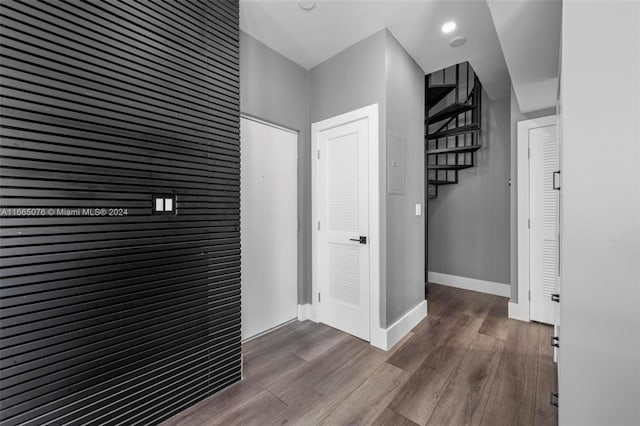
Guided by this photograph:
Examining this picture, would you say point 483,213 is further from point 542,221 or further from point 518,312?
point 518,312

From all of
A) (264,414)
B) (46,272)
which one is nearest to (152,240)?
(46,272)

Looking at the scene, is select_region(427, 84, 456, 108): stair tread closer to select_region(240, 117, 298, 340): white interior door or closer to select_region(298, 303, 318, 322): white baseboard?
select_region(240, 117, 298, 340): white interior door

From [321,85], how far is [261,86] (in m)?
0.70

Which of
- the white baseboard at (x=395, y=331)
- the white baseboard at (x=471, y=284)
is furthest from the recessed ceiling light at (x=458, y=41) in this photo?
the white baseboard at (x=471, y=284)

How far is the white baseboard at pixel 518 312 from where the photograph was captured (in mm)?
3002

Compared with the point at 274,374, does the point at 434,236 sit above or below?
above

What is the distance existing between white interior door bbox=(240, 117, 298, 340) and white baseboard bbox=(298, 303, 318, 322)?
0.06 meters

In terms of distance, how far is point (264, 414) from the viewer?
166 cm

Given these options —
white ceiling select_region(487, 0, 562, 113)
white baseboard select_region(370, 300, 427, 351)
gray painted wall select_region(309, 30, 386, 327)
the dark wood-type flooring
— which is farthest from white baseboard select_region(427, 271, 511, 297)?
white ceiling select_region(487, 0, 562, 113)

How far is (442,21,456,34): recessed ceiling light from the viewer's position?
2.31 metres

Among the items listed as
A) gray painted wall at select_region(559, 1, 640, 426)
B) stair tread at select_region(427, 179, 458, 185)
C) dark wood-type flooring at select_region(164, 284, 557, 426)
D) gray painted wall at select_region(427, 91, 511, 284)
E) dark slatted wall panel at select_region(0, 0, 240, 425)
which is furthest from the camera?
stair tread at select_region(427, 179, 458, 185)

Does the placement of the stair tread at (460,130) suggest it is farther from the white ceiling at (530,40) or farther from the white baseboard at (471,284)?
the white baseboard at (471,284)

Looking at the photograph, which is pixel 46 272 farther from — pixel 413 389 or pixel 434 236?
pixel 434 236

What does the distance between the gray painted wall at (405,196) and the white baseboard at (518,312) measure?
39.2 inches
